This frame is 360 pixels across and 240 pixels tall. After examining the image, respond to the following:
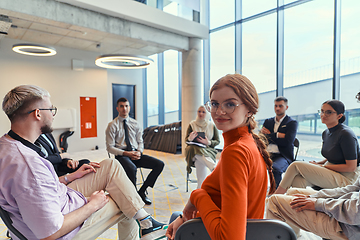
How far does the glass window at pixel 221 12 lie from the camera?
6614mm

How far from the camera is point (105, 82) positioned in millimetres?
8453

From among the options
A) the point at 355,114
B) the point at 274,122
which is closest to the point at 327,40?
the point at 355,114

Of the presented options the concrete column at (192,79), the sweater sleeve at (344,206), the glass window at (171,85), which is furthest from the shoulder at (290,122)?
the glass window at (171,85)

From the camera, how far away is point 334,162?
245 centimetres

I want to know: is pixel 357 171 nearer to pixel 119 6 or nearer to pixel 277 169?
pixel 277 169

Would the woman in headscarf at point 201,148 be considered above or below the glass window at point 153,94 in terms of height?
below

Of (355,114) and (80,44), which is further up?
(80,44)

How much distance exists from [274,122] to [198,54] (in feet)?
12.4

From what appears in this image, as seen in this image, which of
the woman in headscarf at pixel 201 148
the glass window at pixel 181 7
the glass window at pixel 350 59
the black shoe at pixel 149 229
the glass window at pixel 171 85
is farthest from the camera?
the glass window at pixel 171 85

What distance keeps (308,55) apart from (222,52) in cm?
258

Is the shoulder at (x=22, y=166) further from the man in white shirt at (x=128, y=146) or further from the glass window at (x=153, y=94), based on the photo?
the glass window at (x=153, y=94)

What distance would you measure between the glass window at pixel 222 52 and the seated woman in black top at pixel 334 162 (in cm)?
430

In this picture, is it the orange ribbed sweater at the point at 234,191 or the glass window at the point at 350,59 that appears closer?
the orange ribbed sweater at the point at 234,191

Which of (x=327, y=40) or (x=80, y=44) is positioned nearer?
(x=327, y=40)
